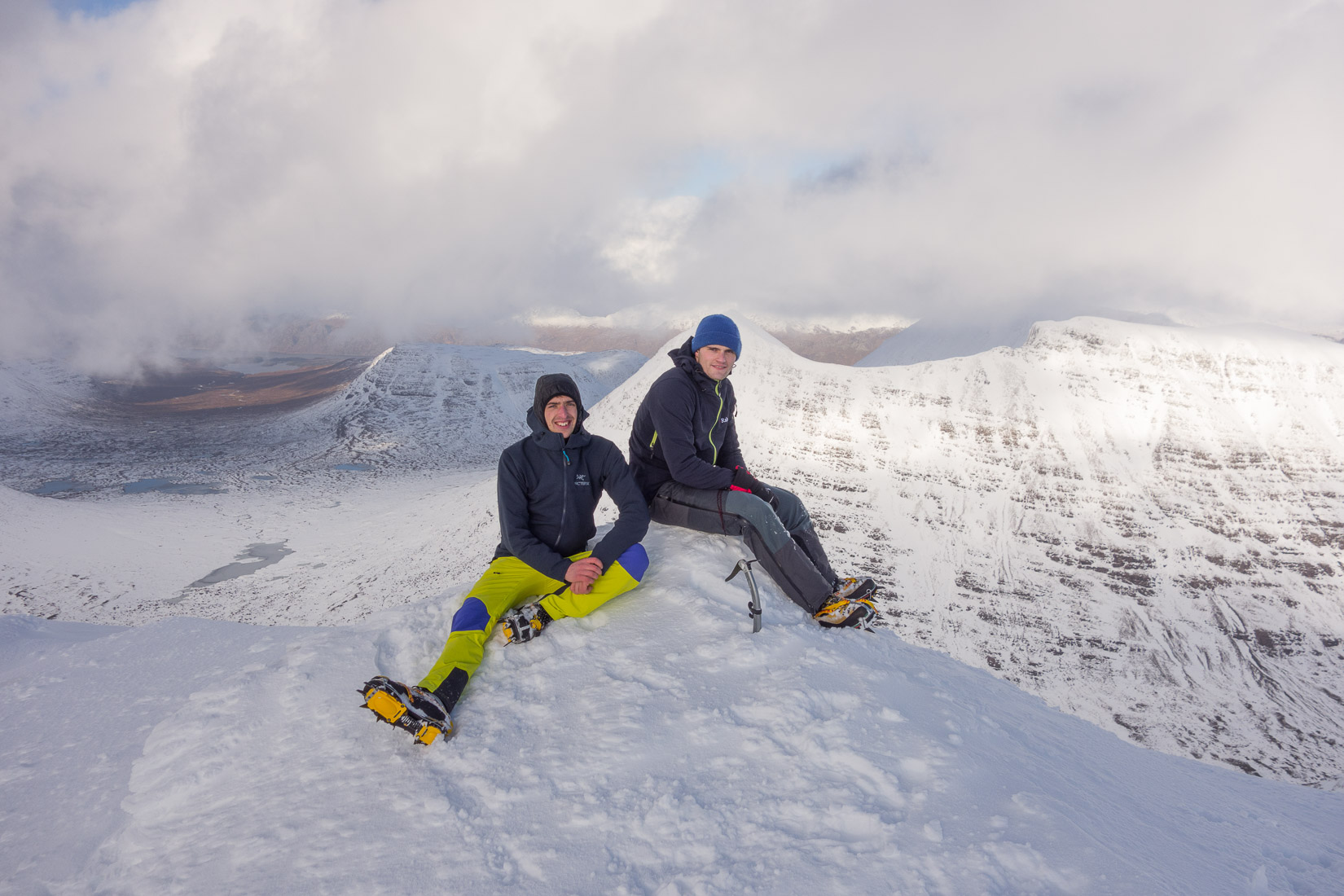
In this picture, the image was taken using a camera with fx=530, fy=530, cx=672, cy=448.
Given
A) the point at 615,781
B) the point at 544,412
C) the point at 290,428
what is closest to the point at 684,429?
the point at 544,412

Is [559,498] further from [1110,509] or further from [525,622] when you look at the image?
[1110,509]

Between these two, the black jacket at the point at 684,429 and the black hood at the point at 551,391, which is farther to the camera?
the black jacket at the point at 684,429

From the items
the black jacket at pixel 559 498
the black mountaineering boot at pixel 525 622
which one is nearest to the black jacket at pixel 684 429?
the black jacket at pixel 559 498

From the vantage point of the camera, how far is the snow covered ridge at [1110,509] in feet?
138

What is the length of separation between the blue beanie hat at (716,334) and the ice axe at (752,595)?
2.68 metres

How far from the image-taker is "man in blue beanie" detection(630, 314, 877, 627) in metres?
6.11

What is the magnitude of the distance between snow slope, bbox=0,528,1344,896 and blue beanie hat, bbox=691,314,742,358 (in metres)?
3.32

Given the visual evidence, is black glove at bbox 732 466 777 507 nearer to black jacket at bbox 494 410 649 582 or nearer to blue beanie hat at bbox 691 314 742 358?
black jacket at bbox 494 410 649 582

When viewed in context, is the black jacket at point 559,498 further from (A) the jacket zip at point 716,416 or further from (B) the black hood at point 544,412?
(A) the jacket zip at point 716,416

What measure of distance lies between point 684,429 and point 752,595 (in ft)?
7.27

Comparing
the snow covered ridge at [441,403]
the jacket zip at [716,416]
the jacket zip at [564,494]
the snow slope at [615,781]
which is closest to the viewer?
the snow slope at [615,781]

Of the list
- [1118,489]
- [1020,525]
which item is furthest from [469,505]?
[1118,489]

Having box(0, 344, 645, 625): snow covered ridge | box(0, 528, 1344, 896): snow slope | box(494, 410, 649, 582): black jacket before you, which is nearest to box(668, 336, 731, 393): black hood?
box(494, 410, 649, 582): black jacket

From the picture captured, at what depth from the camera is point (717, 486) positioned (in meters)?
6.78
